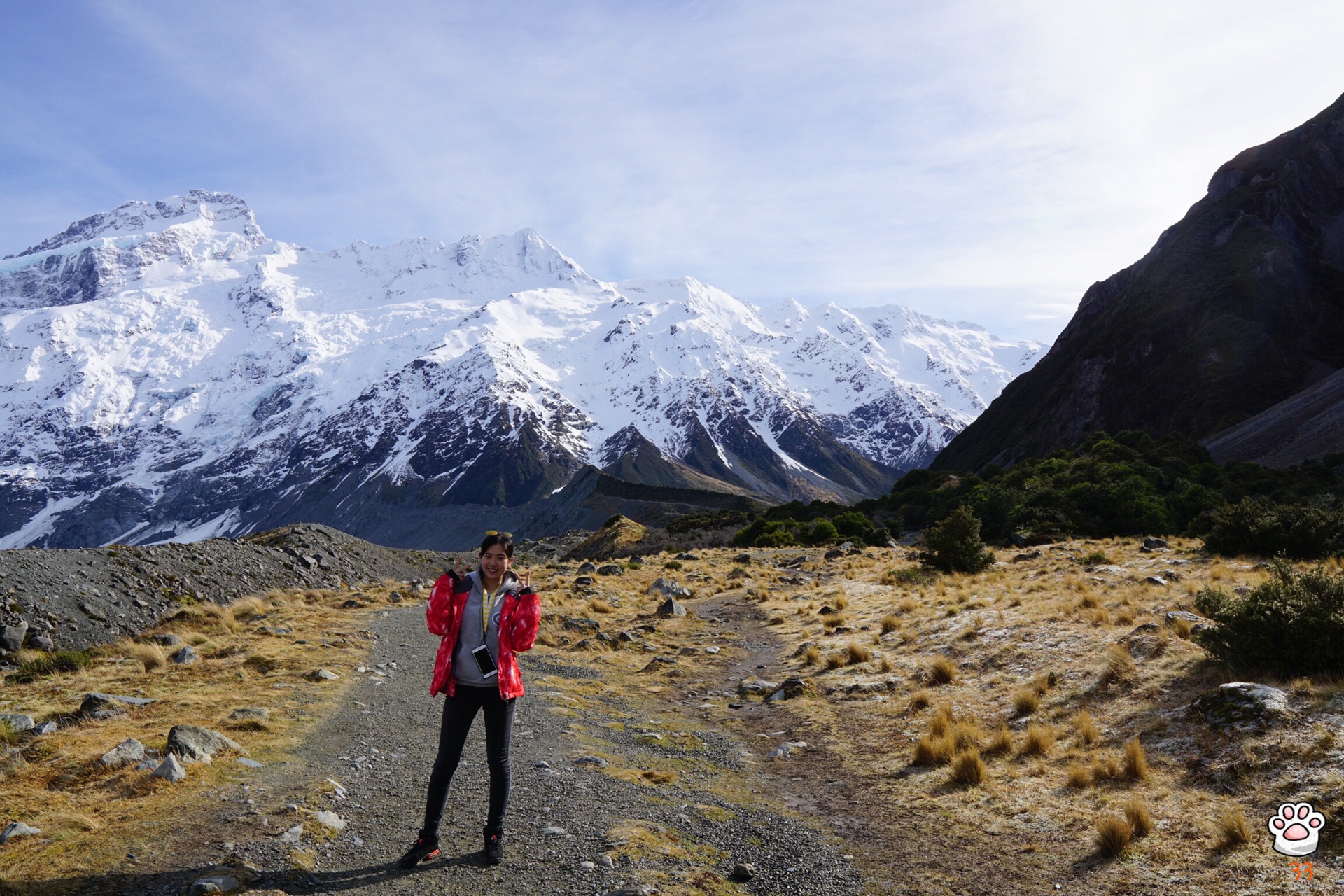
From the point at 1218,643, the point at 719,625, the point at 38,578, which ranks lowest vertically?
the point at 719,625

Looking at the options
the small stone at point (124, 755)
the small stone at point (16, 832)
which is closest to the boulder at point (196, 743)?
the small stone at point (124, 755)

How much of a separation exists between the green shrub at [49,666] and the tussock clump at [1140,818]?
1626cm

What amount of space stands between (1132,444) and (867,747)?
60.0 m

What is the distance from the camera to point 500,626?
6809 mm

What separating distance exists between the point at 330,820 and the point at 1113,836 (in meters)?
6.98

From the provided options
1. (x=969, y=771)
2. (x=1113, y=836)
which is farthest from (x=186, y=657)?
(x=1113, y=836)

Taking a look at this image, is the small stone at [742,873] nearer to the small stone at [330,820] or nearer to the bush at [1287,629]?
the small stone at [330,820]

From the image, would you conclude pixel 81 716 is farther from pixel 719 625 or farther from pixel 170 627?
pixel 719 625

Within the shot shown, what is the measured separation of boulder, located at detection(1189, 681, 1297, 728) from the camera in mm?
7980

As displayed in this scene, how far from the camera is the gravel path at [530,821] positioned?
20.0 feet

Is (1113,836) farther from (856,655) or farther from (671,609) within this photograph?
(671,609)

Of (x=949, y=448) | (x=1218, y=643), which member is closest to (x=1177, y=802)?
(x=1218, y=643)

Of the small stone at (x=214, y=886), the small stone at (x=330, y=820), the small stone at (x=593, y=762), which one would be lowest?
the small stone at (x=593, y=762)

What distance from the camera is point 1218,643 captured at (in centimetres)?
1006
